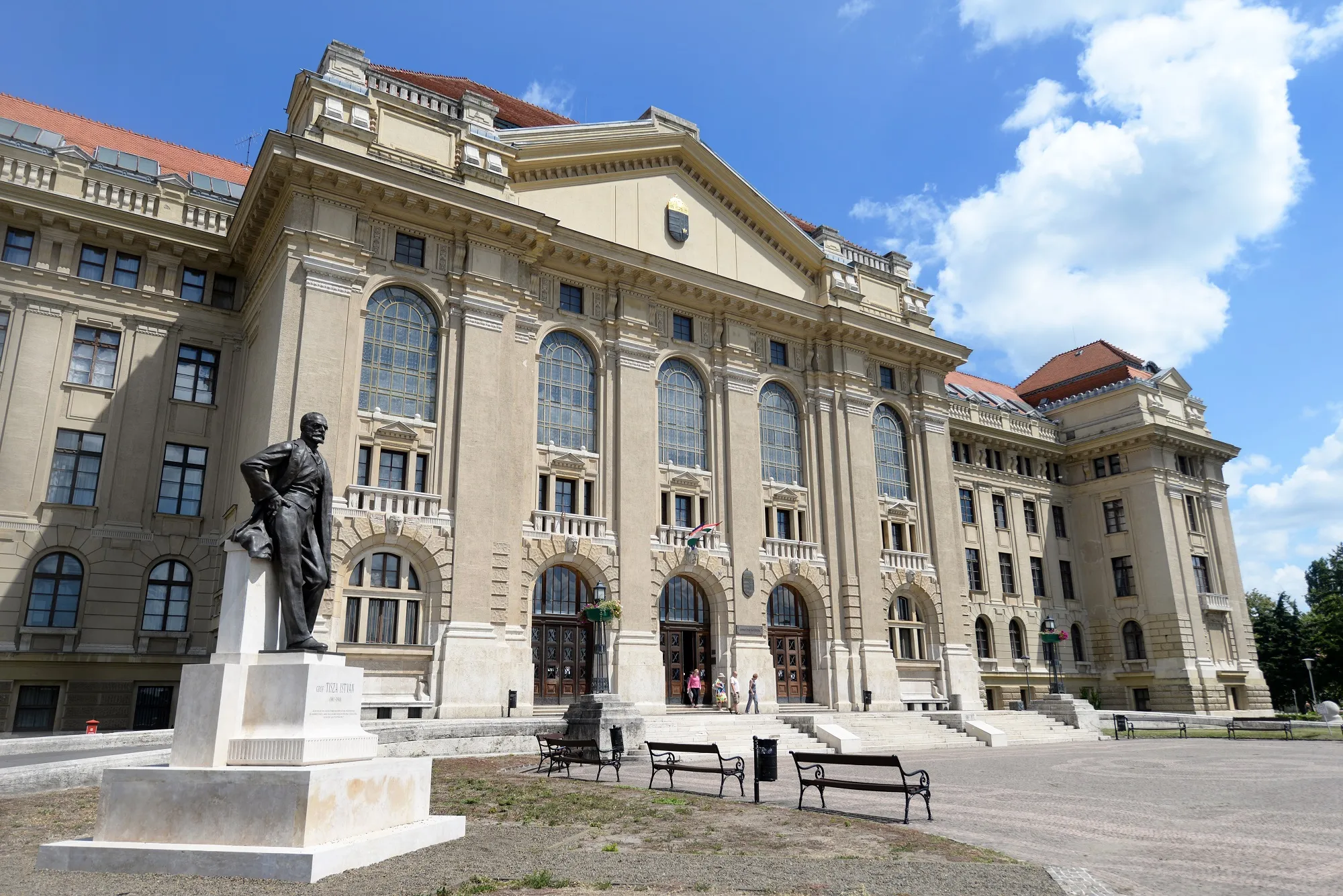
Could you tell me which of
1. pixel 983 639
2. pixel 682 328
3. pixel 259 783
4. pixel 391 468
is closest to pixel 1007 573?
pixel 983 639

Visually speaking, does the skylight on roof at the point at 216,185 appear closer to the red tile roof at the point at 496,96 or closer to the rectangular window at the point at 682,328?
the red tile roof at the point at 496,96

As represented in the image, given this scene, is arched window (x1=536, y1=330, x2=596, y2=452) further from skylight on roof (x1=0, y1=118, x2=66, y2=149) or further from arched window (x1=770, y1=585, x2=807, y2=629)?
skylight on roof (x1=0, y1=118, x2=66, y2=149)

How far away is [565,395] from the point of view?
31125 millimetres

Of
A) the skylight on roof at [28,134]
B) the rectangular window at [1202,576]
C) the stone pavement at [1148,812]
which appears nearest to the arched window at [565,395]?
the stone pavement at [1148,812]

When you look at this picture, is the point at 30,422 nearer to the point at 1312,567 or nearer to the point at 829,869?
the point at 829,869

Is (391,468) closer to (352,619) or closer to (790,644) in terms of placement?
(352,619)

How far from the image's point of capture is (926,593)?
3762 centimetres

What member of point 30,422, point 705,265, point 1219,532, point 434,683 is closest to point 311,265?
point 30,422

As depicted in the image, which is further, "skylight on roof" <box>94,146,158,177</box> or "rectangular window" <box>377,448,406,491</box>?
"skylight on roof" <box>94,146,158,177</box>

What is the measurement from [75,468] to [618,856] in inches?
974

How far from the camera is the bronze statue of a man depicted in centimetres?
993

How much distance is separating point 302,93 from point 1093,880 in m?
29.2

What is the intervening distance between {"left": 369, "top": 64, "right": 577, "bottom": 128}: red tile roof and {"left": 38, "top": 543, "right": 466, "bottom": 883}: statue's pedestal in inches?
1203

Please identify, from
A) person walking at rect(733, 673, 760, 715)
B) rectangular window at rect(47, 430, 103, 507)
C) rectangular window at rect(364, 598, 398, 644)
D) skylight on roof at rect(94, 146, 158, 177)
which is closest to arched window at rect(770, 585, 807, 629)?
person walking at rect(733, 673, 760, 715)
